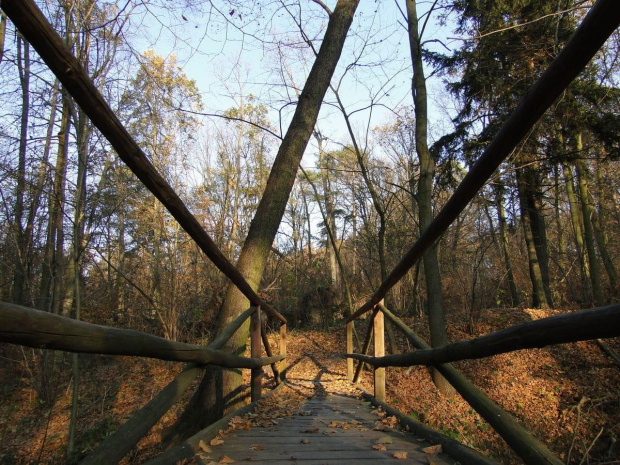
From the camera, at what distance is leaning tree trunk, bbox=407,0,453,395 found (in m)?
8.18

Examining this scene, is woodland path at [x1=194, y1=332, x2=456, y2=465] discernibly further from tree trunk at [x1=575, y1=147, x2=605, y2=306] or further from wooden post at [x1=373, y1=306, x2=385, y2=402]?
tree trunk at [x1=575, y1=147, x2=605, y2=306]

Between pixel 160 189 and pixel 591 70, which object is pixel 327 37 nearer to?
pixel 160 189

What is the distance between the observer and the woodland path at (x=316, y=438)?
7.70 feet

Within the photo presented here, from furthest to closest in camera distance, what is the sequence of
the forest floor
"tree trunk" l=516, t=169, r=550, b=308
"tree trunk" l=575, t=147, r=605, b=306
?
1. "tree trunk" l=516, t=169, r=550, b=308
2. "tree trunk" l=575, t=147, r=605, b=306
3. the forest floor

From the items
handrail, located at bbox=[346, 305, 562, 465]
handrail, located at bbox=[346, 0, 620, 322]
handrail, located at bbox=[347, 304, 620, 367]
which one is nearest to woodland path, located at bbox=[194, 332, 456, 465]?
handrail, located at bbox=[346, 305, 562, 465]

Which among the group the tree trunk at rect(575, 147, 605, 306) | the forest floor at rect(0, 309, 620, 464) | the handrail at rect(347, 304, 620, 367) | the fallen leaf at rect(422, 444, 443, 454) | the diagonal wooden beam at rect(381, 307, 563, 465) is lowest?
the forest floor at rect(0, 309, 620, 464)

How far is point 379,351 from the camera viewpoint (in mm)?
4582

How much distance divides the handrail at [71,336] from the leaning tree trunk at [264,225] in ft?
9.12

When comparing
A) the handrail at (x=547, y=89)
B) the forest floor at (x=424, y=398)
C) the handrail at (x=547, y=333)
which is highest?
the handrail at (x=547, y=89)

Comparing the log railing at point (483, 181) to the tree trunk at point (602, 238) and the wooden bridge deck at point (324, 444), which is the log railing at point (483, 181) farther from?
the tree trunk at point (602, 238)

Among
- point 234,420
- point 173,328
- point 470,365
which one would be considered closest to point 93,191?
point 173,328

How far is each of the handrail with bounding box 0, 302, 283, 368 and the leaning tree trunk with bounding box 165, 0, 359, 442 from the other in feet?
9.12

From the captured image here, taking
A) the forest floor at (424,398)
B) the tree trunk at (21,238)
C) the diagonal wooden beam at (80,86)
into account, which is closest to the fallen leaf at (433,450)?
the diagonal wooden beam at (80,86)

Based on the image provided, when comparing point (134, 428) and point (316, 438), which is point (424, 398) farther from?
point (134, 428)
